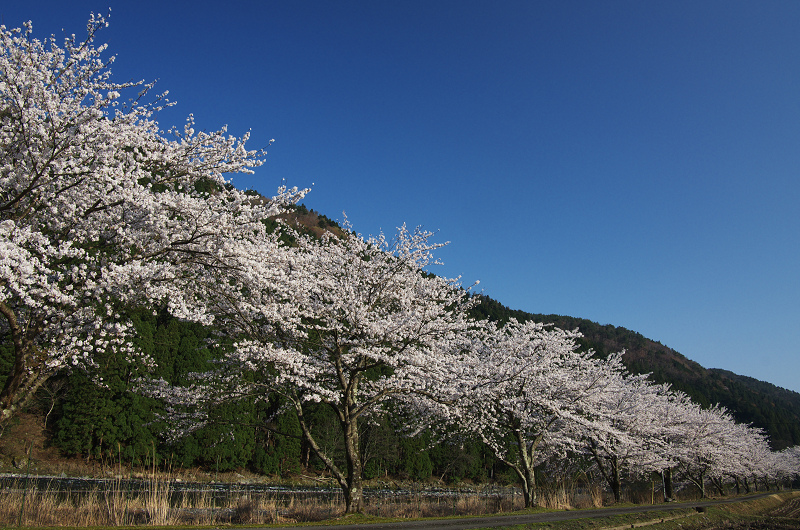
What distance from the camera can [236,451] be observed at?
1540 inches

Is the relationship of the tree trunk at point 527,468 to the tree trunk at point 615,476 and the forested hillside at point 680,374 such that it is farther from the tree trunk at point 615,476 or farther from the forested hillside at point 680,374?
the forested hillside at point 680,374

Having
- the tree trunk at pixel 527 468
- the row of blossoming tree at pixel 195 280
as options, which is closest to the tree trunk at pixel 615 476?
the row of blossoming tree at pixel 195 280

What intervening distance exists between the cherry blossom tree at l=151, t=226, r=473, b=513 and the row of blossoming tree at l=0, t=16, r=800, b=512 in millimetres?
63

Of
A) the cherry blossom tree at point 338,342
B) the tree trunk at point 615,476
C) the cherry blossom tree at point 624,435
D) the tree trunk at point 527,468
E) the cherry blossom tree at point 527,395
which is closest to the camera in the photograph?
the cherry blossom tree at point 338,342

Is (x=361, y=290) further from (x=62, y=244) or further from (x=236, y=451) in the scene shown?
(x=236, y=451)

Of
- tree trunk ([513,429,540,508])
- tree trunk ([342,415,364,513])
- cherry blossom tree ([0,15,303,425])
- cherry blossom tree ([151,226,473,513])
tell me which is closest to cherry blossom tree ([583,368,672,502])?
tree trunk ([513,429,540,508])

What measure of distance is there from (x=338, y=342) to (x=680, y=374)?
527 feet

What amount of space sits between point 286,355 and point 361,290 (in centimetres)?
342

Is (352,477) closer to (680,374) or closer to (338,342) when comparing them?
(338,342)

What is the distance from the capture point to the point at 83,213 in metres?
8.07

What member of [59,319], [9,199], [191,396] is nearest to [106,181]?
[9,199]

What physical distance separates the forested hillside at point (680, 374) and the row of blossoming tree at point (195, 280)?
192ft

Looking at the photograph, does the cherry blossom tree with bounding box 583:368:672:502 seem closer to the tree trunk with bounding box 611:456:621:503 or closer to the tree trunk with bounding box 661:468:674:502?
the tree trunk with bounding box 611:456:621:503

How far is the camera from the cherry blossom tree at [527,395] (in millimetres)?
16031
